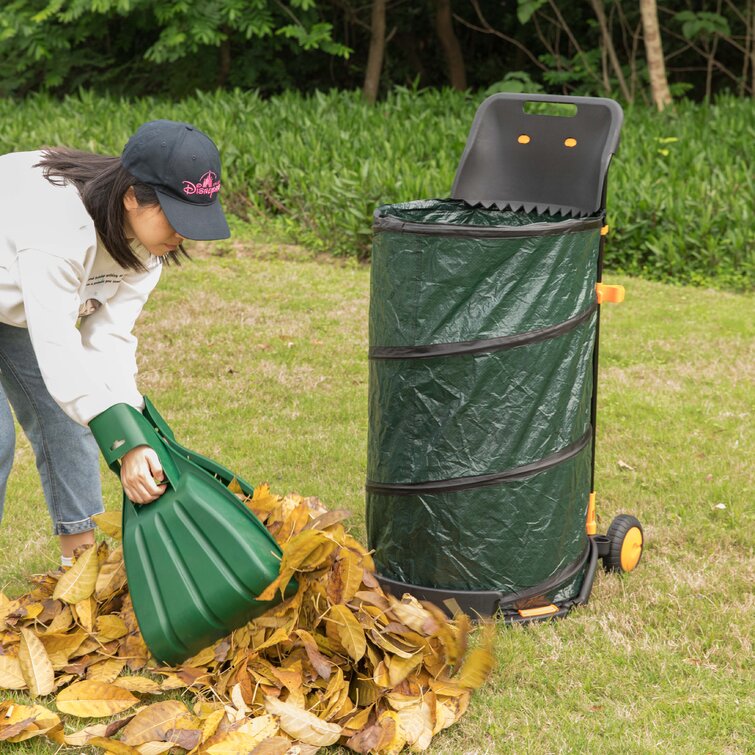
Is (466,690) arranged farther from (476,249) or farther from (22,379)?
(22,379)

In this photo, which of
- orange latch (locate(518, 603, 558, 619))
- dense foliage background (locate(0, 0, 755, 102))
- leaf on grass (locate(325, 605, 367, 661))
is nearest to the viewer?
leaf on grass (locate(325, 605, 367, 661))

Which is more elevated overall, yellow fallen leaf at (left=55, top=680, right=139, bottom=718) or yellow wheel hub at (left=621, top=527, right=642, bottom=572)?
yellow fallen leaf at (left=55, top=680, right=139, bottom=718)

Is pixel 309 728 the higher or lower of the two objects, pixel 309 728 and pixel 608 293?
the lower

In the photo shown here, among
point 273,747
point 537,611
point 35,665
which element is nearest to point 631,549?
point 537,611

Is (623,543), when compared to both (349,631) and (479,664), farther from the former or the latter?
(349,631)

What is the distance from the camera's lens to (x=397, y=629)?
253cm

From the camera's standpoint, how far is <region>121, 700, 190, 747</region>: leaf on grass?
233cm

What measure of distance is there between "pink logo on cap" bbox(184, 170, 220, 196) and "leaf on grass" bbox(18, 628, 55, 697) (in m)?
1.24

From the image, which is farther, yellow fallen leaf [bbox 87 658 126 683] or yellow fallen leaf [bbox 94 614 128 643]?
yellow fallen leaf [bbox 94 614 128 643]

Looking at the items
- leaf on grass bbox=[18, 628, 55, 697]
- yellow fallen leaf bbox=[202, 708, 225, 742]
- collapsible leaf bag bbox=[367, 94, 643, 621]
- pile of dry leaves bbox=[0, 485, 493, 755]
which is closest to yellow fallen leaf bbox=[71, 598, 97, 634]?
pile of dry leaves bbox=[0, 485, 493, 755]

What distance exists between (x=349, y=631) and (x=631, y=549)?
1.24m

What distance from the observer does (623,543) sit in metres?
3.25

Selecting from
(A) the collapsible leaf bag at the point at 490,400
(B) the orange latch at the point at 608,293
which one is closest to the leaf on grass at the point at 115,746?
(A) the collapsible leaf bag at the point at 490,400

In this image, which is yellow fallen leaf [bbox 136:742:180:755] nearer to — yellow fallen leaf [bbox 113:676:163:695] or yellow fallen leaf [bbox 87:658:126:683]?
yellow fallen leaf [bbox 113:676:163:695]
